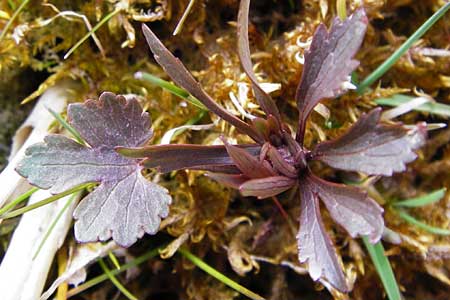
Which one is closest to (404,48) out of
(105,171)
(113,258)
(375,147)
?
(375,147)

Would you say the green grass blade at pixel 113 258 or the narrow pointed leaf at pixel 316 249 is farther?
the green grass blade at pixel 113 258

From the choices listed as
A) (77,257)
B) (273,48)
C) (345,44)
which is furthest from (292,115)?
(77,257)

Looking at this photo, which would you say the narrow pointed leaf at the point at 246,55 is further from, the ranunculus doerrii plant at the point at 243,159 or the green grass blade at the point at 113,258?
the green grass blade at the point at 113,258

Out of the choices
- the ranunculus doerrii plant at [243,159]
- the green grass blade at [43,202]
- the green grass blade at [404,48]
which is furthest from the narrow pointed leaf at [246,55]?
the green grass blade at [43,202]

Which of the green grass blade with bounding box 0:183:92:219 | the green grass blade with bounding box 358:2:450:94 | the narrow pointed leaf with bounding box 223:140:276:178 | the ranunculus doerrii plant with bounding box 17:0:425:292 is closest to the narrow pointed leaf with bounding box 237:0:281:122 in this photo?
the ranunculus doerrii plant with bounding box 17:0:425:292

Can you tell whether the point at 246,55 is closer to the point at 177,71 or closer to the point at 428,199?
the point at 177,71

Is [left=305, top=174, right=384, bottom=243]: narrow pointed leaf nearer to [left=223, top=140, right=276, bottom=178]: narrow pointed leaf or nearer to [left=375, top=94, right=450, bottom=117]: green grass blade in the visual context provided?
[left=223, top=140, right=276, bottom=178]: narrow pointed leaf

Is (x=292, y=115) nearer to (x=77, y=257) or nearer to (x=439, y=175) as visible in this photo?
(x=439, y=175)
